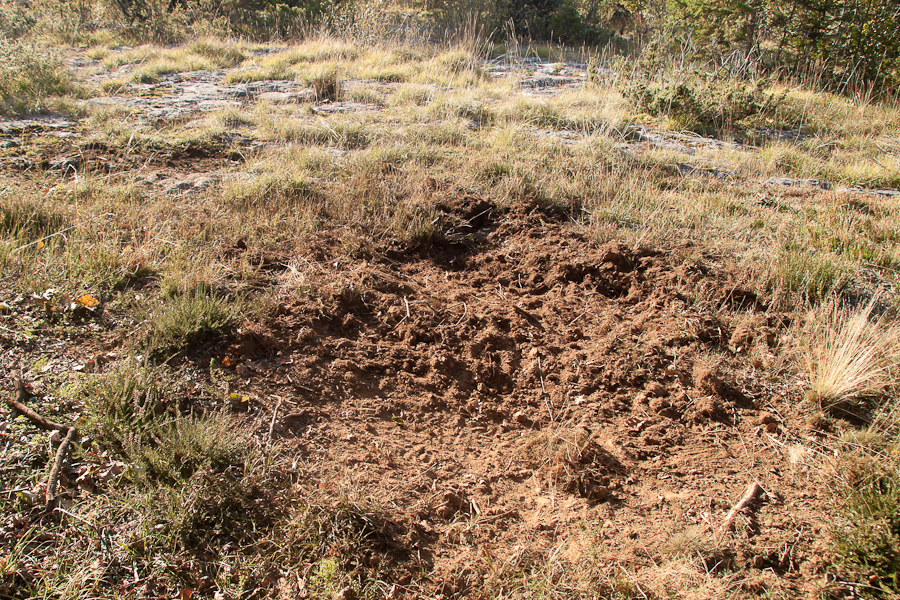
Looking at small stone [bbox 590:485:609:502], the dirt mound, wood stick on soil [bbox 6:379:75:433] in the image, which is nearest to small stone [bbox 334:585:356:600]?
the dirt mound

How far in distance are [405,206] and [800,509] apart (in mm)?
3423

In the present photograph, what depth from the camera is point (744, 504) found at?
2529 mm

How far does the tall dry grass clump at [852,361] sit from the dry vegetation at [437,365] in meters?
0.02

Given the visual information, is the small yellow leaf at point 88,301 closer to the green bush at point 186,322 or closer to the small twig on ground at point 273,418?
the green bush at point 186,322

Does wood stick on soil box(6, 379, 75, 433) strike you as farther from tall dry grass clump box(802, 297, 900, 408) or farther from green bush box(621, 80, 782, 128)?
green bush box(621, 80, 782, 128)

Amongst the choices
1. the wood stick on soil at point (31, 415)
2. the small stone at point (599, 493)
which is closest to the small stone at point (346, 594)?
the small stone at point (599, 493)

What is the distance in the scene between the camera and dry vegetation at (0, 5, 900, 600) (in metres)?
2.21

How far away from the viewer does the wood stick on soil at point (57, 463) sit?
2207 mm

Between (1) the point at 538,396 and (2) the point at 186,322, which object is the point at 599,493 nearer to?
(1) the point at 538,396

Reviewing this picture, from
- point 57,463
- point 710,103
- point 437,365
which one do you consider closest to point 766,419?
point 437,365

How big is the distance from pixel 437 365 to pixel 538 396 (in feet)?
2.11

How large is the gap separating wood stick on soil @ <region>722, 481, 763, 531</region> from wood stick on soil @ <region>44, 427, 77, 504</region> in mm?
2887

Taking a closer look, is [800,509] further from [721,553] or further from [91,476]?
[91,476]

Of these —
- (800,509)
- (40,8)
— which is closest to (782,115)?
(800,509)
